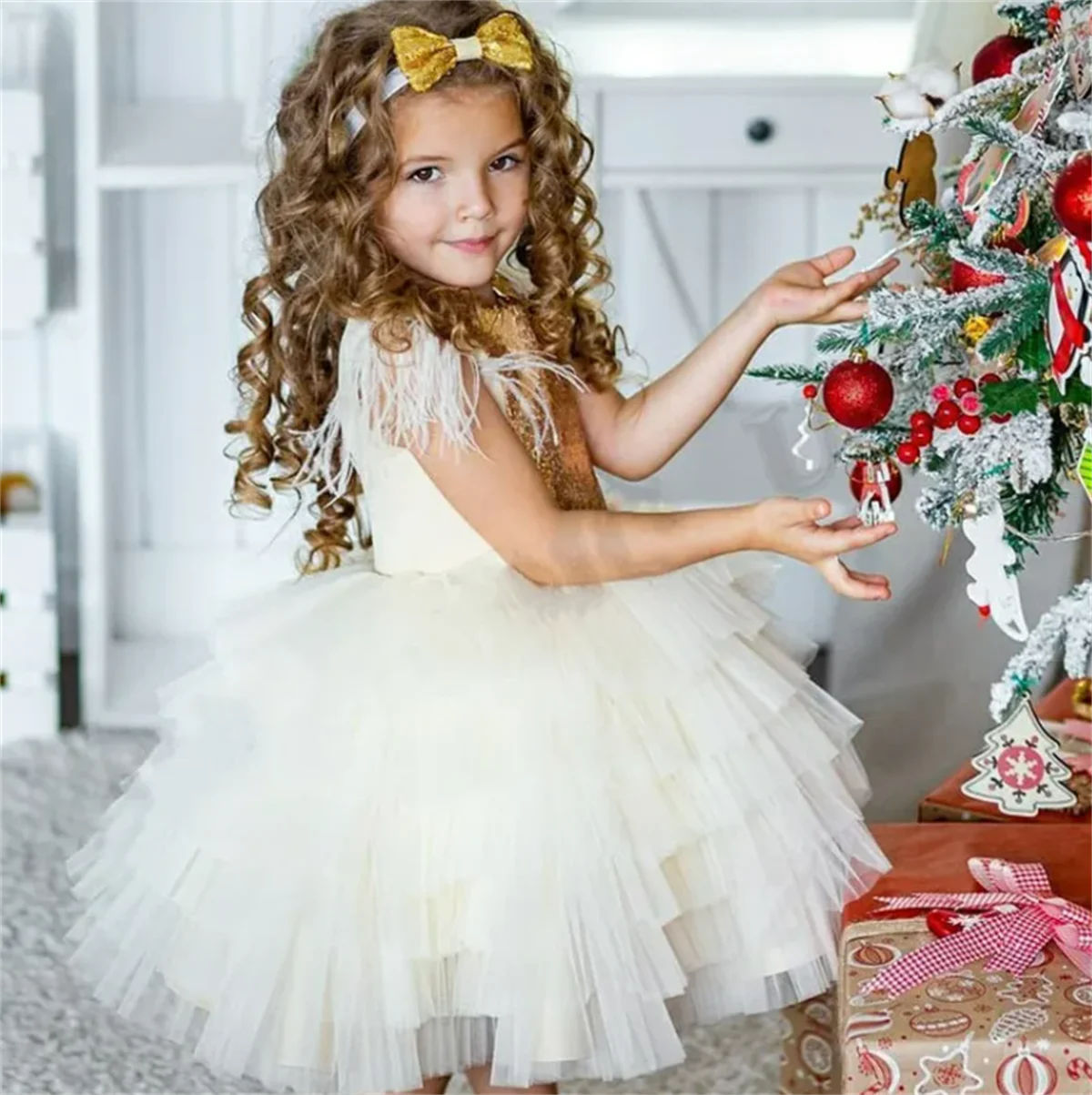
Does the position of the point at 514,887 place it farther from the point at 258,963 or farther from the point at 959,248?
the point at 959,248

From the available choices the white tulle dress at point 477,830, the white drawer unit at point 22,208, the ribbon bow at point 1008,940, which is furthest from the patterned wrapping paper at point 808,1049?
the white drawer unit at point 22,208

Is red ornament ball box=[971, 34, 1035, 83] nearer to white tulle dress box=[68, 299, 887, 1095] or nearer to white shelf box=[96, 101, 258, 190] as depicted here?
white tulle dress box=[68, 299, 887, 1095]

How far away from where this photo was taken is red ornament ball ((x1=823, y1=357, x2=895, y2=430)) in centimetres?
117

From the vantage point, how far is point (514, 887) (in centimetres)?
130

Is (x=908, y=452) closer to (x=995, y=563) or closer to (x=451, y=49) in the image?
(x=995, y=563)

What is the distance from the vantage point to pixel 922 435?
1.16 metres

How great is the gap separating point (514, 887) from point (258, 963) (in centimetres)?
21

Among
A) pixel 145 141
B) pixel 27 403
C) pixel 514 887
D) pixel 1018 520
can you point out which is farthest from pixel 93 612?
pixel 1018 520

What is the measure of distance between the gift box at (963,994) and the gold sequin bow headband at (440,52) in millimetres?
691

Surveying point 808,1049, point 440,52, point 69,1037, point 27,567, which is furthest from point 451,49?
point 27,567

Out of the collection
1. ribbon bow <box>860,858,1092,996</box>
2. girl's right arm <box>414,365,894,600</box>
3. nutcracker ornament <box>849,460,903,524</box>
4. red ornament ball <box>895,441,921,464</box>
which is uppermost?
red ornament ball <box>895,441,921,464</box>

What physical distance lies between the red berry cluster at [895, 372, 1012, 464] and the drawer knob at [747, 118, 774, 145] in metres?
1.41

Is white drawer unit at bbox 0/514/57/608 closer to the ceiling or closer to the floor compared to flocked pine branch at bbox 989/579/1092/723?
closer to the floor

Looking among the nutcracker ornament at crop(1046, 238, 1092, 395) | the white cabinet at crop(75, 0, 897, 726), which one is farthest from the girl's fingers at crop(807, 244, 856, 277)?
the white cabinet at crop(75, 0, 897, 726)
